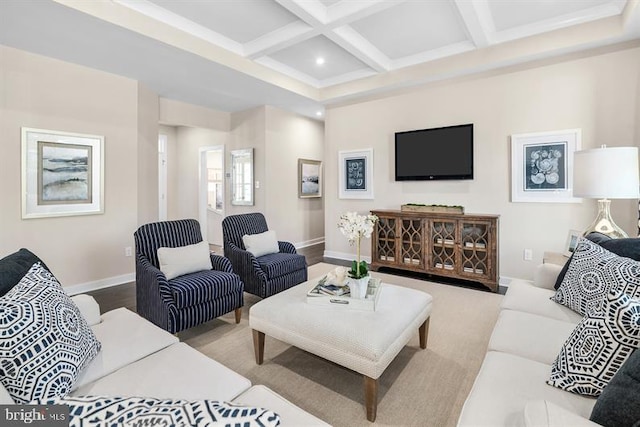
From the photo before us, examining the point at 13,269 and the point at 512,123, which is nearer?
the point at 13,269

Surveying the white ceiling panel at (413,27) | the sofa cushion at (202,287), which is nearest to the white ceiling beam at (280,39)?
the white ceiling panel at (413,27)

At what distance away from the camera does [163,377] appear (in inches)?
49.7

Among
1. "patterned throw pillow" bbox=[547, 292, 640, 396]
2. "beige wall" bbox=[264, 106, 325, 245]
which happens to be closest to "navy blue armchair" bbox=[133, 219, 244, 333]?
"patterned throw pillow" bbox=[547, 292, 640, 396]

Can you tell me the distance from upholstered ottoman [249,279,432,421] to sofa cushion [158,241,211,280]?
88 cm

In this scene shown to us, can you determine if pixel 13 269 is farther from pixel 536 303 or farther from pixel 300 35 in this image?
pixel 300 35

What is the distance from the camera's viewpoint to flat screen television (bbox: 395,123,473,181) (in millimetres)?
4047

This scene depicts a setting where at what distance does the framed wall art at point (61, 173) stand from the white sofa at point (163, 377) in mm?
2725

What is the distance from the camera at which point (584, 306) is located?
174 cm

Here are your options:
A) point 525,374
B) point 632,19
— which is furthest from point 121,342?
point 632,19

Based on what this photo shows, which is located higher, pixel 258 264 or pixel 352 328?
pixel 258 264

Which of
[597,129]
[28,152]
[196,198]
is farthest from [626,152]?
[196,198]

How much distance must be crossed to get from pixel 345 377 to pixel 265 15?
10.8ft

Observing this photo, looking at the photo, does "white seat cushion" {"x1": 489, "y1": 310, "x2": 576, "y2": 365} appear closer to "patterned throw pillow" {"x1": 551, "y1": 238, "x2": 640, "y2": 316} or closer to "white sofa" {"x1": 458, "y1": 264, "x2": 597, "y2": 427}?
"white sofa" {"x1": 458, "y1": 264, "x2": 597, "y2": 427}

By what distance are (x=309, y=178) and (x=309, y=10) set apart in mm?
3703
